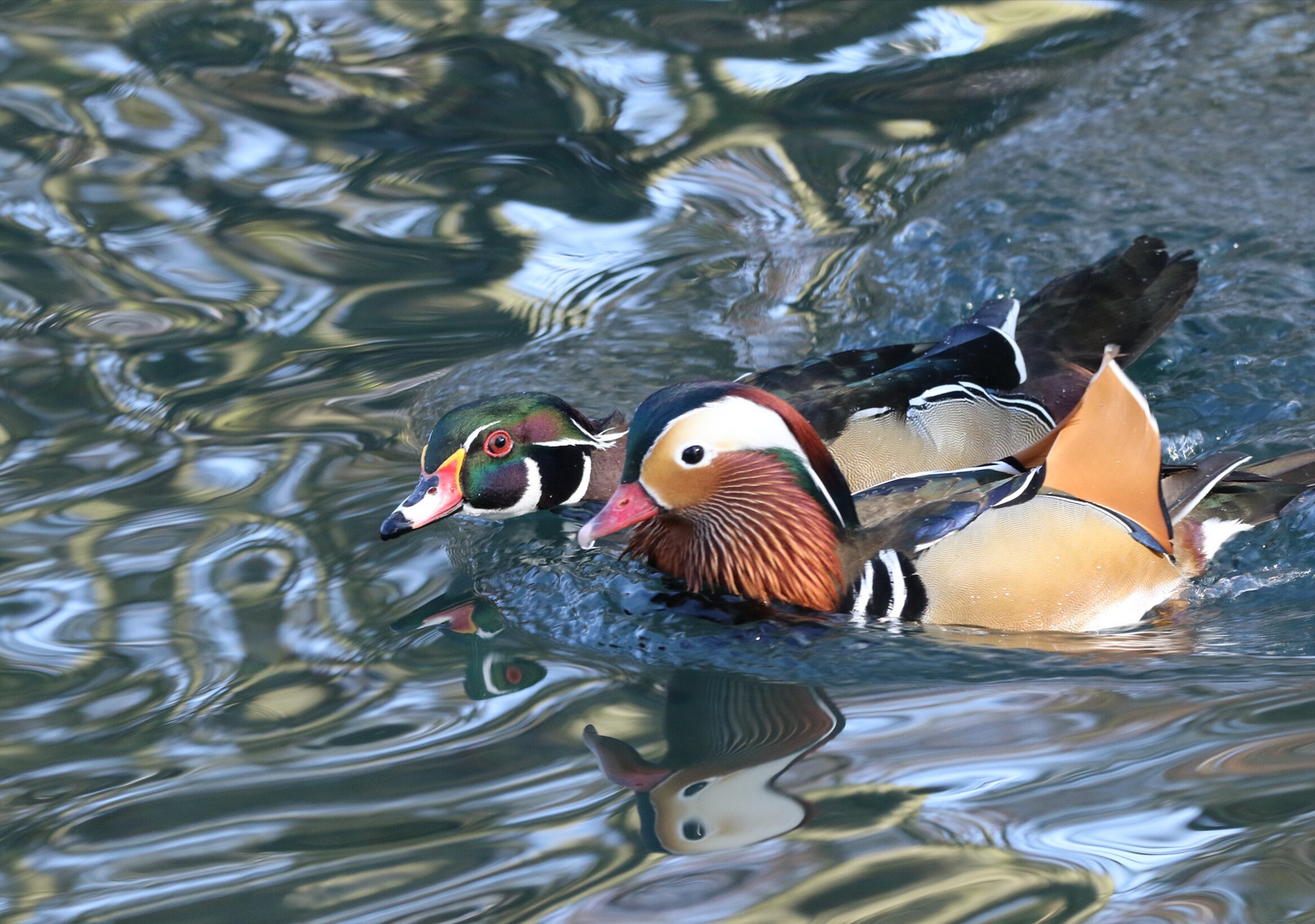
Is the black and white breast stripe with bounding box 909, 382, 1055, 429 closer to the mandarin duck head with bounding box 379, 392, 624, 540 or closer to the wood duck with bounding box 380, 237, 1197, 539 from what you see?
the wood duck with bounding box 380, 237, 1197, 539

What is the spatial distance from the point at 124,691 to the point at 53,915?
0.87m

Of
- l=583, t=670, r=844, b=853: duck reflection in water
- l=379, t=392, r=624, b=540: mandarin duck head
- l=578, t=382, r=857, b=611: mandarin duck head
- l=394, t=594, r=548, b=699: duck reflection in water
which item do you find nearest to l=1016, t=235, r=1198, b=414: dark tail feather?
l=578, t=382, r=857, b=611: mandarin duck head

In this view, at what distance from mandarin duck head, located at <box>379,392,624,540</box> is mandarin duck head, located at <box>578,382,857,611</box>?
0.60 m

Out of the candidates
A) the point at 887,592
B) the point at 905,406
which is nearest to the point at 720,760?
the point at 887,592

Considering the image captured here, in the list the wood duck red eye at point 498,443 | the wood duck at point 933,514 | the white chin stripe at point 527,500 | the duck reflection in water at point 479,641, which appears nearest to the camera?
the duck reflection in water at point 479,641

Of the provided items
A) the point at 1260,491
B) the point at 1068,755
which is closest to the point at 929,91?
the point at 1260,491

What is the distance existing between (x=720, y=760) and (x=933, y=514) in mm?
975

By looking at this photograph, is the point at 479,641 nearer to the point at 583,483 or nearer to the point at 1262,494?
the point at 583,483

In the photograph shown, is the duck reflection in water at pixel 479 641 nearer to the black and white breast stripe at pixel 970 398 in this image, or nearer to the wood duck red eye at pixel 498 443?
the wood duck red eye at pixel 498 443

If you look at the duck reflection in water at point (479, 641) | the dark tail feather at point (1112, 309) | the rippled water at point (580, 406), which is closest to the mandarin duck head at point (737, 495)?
the rippled water at point (580, 406)

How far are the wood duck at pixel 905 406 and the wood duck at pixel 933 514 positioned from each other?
0.29 metres

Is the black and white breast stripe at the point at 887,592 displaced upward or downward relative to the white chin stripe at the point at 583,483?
downward

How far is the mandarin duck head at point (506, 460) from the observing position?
4203mm

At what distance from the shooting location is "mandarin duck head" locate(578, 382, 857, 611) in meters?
3.67
